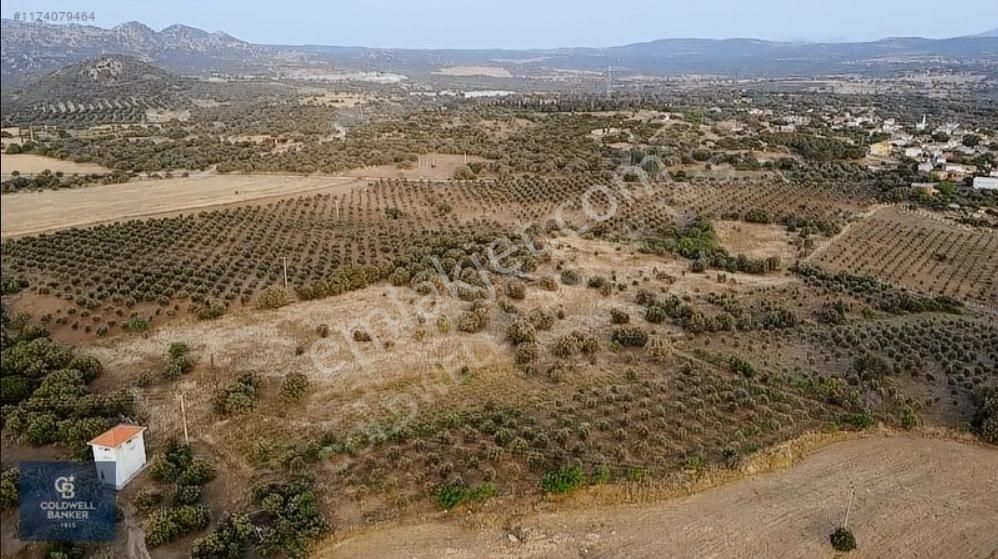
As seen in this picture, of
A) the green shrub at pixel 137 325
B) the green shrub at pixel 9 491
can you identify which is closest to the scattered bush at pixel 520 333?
the green shrub at pixel 137 325

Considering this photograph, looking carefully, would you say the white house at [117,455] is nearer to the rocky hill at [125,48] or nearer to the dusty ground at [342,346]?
the dusty ground at [342,346]

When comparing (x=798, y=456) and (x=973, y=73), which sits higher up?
(x=973, y=73)

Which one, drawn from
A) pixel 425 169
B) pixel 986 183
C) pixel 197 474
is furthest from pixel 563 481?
pixel 986 183

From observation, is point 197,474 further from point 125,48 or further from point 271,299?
point 125,48

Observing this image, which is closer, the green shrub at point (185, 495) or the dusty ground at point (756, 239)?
the green shrub at point (185, 495)

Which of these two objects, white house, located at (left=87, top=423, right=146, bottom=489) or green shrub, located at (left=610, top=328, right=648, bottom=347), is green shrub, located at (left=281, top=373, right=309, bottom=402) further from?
green shrub, located at (left=610, top=328, right=648, bottom=347)

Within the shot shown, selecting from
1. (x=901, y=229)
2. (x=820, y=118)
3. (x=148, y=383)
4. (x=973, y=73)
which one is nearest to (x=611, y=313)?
(x=148, y=383)

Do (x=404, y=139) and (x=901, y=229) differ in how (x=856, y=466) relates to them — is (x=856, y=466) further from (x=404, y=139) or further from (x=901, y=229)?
(x=404, y=139)
